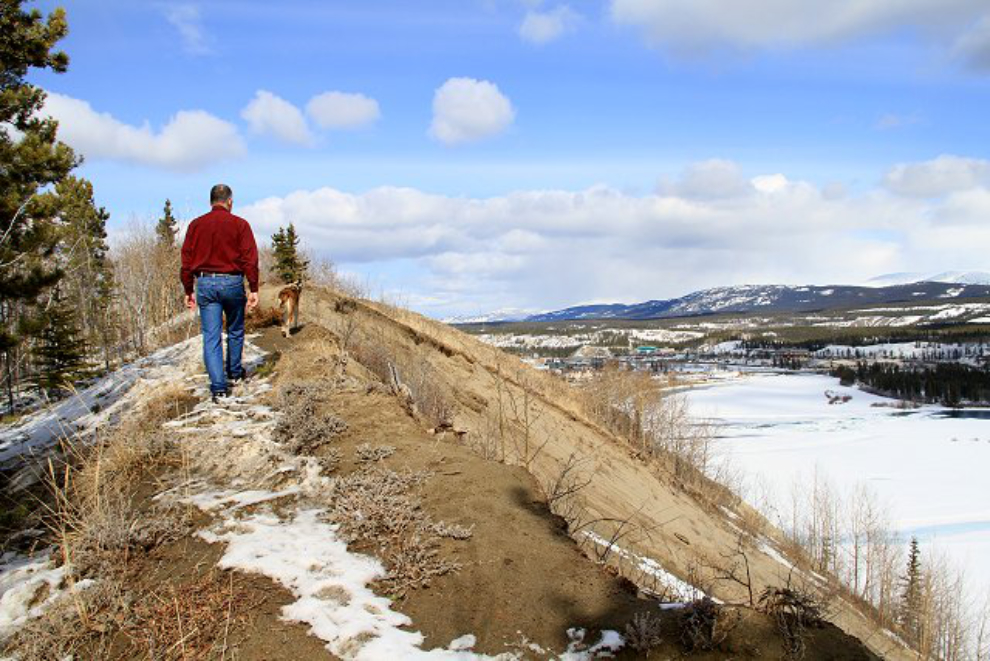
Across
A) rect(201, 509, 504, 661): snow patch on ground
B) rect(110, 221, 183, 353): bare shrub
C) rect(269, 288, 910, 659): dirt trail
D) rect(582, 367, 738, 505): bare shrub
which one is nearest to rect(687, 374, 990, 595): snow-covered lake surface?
rect(582, 367, 738, 505): bare shrub

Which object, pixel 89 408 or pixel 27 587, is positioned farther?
pixel 89 408

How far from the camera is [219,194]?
779cm

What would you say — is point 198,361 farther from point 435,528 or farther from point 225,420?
point 435,528

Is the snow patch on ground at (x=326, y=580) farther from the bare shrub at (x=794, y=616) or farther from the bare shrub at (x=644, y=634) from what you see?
the bare shrub at (x=794, y=616)

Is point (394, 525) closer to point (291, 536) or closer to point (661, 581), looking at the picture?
point (291, 536)

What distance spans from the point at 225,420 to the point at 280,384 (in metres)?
1.06

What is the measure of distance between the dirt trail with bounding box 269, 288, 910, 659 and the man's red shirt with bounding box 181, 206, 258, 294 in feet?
13.6

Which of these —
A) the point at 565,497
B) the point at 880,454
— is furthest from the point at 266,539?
the point at 880,454

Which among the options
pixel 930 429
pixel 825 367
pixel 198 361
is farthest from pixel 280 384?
pixel 825 367

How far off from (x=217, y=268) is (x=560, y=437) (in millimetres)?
12208

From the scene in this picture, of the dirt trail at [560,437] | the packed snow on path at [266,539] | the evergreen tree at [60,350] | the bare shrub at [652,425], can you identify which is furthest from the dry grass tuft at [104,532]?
the bare shrub at [652,425]

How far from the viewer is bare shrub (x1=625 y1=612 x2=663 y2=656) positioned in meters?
3.64

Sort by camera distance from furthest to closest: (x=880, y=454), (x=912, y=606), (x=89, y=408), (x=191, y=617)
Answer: (x=880, y=454), (x=912, y=606), (x=89, y=408), (x=191, y=617)

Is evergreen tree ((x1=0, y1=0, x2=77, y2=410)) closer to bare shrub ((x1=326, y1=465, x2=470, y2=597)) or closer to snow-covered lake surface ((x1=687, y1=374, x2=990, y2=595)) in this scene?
bare shrub ((x1=326, y1=465, x2=470, y2=597))
